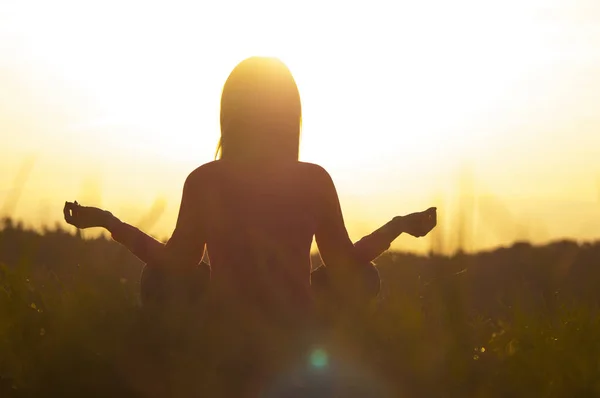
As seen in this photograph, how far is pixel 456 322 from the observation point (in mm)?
3307

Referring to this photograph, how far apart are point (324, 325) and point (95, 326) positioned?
3.40 ft

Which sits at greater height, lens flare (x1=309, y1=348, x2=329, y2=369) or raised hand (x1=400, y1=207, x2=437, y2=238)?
raised hand (x1=400, y1=207, x2=437, y2=238)

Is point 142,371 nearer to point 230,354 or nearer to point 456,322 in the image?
point 230,354

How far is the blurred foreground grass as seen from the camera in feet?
10.8

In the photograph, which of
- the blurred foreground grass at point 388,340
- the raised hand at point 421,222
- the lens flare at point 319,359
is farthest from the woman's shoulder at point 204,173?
the lens flare at point 319,359

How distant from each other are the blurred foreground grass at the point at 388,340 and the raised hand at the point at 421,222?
58 centimetres

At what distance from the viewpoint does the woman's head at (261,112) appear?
470 cm

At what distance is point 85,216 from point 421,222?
1.95 metres

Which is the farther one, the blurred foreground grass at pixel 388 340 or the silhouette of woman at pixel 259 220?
the silhouette of woman at pixel 259 220

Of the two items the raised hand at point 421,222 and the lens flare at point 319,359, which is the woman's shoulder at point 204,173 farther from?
the lens flare at point 319,359

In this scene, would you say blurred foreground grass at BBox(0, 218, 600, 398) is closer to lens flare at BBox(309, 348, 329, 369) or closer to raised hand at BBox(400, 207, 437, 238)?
lens flare at BBox(309, 348, 329, 369)

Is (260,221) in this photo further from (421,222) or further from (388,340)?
(388,340)

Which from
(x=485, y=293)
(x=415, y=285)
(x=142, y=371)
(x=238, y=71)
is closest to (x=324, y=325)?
(x=415, y=285)

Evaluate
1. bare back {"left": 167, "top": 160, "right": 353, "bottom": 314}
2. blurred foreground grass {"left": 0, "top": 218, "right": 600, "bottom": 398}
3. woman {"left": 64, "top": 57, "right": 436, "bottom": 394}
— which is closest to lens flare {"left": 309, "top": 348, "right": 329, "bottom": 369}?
blurred foreground grass {"left": 0, "top": 218, "right": 600, "bottom": 398}
